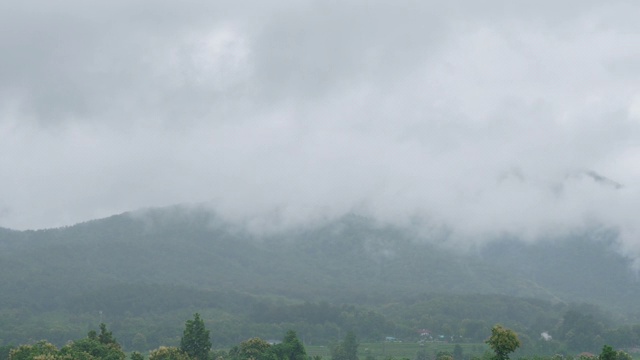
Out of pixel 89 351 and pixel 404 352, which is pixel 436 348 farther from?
pixel 89 351

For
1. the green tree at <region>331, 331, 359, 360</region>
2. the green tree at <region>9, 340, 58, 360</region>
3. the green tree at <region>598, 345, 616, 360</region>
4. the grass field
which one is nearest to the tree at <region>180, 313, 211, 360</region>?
the green tree at <region>9, 340, 58, 360</region>

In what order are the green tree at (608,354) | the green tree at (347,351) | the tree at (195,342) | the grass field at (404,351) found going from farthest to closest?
the grass field at (404,351), the green tree at (347,351), the tree at (195,342), the green tree at (608,354)

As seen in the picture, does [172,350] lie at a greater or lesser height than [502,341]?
greater

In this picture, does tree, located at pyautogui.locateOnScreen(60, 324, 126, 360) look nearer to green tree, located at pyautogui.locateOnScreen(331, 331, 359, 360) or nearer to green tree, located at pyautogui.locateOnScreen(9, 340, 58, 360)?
green tree, located at pyautogui.locateOnScreen(9, 340, 58, 360)

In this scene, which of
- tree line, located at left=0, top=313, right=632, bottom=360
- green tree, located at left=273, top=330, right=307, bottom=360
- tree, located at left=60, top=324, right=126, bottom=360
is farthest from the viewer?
green tree, located at left=273, top=330, right=307, bottom=360

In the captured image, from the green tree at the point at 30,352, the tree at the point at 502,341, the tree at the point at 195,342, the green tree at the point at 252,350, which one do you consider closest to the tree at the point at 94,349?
the green tree at the point at 30,352

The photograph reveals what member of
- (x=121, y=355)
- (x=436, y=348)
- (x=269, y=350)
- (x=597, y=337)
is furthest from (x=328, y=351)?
(x=121, y=355)

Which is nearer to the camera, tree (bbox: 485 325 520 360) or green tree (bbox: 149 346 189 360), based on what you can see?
tree (bbox: 485 325 520 360)

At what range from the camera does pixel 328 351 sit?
197500mm

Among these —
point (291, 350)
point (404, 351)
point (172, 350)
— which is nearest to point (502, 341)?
point (291, 350)

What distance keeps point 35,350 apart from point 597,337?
13578 centimetres

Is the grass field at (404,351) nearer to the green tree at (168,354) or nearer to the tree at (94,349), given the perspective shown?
the green tree at (168,354)

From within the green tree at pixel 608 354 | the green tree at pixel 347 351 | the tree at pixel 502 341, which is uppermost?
the green tree at pixel 347 351

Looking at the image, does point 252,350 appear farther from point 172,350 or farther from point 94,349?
point 94,349
